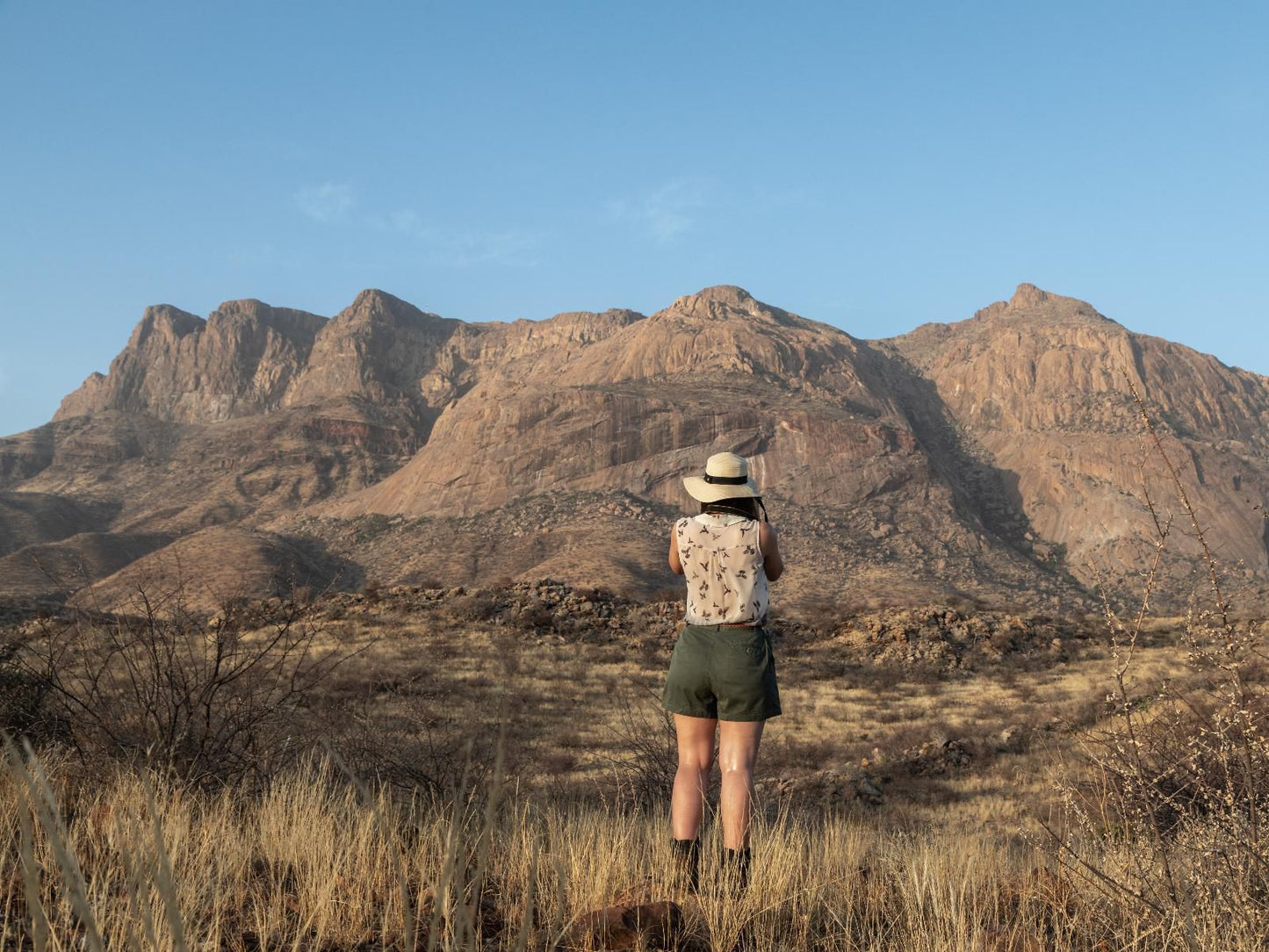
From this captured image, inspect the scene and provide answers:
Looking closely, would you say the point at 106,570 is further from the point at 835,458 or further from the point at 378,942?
the point at 378,942

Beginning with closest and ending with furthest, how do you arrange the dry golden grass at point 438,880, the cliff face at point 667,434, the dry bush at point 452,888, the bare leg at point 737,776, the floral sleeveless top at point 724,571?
the dry golden grass at point 438,880
the dry bush at point 452,888
the bare leg at point 737,776
the floral sleeveless top at point 724,571
the cliff face at point 667,434

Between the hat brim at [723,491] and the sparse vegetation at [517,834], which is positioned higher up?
the hat brim at [723,491]

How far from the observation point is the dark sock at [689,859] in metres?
3.46

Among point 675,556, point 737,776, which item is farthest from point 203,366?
point 737,776

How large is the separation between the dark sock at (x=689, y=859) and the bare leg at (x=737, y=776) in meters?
0.14

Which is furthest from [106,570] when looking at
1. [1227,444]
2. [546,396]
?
[1227,444]

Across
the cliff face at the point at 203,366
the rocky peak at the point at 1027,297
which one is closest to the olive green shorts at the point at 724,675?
the cliff face at the point at 203,366

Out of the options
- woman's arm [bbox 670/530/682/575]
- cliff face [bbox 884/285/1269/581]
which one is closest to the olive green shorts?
woman's arm [bbox 670/530/682/575]

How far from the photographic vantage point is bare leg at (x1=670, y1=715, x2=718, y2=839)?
3.72m

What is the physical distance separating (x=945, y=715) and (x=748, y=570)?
14.4 m

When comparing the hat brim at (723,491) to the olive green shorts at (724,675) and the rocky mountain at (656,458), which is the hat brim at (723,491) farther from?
the rocky mountain at (656,458)

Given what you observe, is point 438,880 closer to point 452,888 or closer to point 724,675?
point 452,888

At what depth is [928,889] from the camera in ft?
11.7

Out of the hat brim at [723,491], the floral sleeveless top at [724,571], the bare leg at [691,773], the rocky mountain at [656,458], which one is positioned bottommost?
the bare leg at [691,773]
